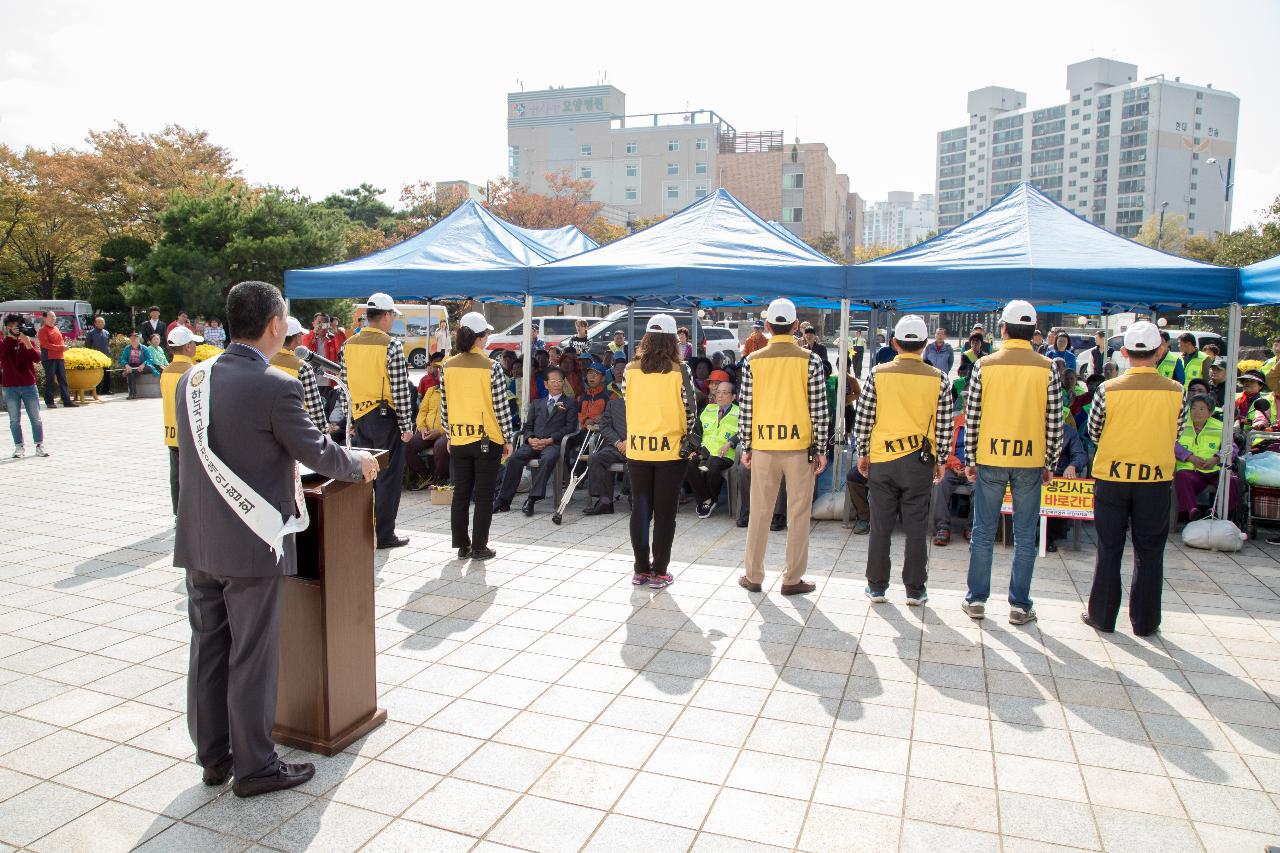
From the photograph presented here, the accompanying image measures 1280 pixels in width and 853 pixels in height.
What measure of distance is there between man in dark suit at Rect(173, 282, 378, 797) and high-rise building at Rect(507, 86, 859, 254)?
62.8 metres

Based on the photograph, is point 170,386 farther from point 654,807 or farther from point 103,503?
point 654,807

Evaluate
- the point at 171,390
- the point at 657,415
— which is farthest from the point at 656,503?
the point at 171,390

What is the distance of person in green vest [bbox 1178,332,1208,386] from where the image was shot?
1027 cm

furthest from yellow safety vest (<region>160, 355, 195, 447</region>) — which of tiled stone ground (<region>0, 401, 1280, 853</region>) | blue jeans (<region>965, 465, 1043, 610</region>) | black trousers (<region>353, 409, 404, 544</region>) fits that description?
blue jeans (<region>965, 465, 1043, 610</region>)

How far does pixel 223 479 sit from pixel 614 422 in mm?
5518

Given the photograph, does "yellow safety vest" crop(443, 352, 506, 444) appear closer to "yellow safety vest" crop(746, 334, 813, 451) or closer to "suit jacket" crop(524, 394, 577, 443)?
"yellow safety vest" crop(746, 334, 813, 451)

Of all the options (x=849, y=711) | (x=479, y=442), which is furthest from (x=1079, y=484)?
(x=479, y=442)

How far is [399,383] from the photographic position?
6668 millimetres

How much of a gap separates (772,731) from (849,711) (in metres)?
0.44

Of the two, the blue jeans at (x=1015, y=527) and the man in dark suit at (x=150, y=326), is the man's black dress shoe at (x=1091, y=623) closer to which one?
the blue jeans at (x=1015, y=527)

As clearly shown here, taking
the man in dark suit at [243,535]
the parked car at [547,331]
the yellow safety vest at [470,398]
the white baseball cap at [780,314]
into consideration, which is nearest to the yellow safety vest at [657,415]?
the white baseball cap at [780,314]

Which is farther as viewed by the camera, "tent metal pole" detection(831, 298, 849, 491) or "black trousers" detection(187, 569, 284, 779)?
"tent metal pole" detection(831, 298, 849, 491)

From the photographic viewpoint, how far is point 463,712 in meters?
3.91

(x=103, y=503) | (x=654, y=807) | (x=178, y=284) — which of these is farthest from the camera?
(x=178, y=284)
